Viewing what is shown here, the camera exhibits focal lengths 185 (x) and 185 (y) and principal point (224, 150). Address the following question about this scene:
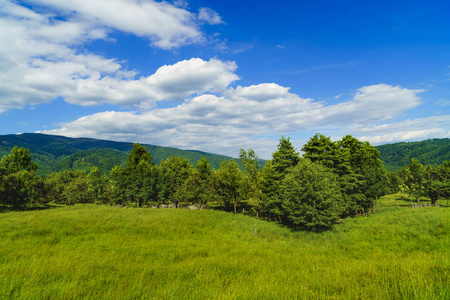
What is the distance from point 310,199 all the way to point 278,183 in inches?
373

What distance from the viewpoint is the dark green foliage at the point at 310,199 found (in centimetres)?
2447

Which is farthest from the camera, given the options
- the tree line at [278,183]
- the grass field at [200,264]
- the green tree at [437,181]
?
the green tree at [437,181]

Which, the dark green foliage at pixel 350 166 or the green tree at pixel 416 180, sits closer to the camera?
the dark green foliage at pixel 350 166

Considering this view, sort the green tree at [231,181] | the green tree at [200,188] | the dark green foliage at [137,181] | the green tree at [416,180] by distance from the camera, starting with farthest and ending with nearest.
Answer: the green tree at [416,180] → the dark green foliage at [137,181] → the green tree at [200,188] → the green tree at [231,181]

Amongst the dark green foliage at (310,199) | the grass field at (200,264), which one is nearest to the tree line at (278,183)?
the dark green foliage at (310,199)

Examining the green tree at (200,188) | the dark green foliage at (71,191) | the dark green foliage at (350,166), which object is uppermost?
the dark green foliage at (350,166)

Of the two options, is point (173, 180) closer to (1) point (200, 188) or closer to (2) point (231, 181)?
(1) point (200, 188)

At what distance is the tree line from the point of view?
26406 mm

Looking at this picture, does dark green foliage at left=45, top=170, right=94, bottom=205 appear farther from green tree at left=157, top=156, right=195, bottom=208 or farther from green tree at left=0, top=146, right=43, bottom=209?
green tree at left=157, top=156, right=195, bottom=208

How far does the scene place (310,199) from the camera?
25422mm

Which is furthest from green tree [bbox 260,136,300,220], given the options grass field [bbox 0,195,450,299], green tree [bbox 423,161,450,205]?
green tree [bbox 423,161,450,205]

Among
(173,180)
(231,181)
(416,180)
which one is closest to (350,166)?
(231,181)

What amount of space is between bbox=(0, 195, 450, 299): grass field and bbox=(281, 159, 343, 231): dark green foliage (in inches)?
103

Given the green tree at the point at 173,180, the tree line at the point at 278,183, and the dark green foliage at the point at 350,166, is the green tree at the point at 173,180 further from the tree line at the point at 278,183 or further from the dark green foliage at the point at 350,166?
the dark green foliage at the point at 350,166
